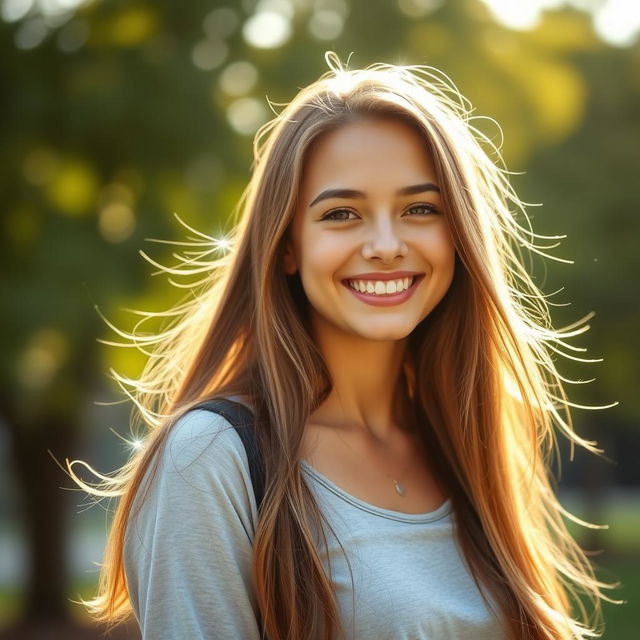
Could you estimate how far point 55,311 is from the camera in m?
9.72

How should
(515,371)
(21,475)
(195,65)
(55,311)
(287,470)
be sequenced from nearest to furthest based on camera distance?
(287,470) → (515,371) → (55,311) → (195,65) → (21,475)

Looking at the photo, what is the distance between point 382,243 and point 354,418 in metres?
0.55

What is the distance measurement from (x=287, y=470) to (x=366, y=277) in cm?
55

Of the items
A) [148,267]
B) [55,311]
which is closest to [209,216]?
[148,267]

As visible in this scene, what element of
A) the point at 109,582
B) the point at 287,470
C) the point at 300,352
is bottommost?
the point at 109,582

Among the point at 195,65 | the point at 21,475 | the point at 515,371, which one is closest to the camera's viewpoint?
the point at 515,371

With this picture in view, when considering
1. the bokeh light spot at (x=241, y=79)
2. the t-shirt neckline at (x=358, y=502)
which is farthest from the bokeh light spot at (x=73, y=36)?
the t-shirt neckline at (x=358, y=502)

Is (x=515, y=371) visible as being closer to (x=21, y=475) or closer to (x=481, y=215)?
(x=481, y=215)

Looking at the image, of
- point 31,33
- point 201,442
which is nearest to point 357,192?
point 201,442

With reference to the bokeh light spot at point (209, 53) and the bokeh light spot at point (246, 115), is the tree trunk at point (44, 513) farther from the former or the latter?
the bokeh light spot at point (209, 53)

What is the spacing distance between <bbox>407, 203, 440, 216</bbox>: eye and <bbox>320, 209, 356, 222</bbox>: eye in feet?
0.54

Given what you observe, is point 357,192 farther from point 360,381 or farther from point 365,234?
point 360,381

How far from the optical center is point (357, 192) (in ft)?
9.34

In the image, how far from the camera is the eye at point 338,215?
2881mm
